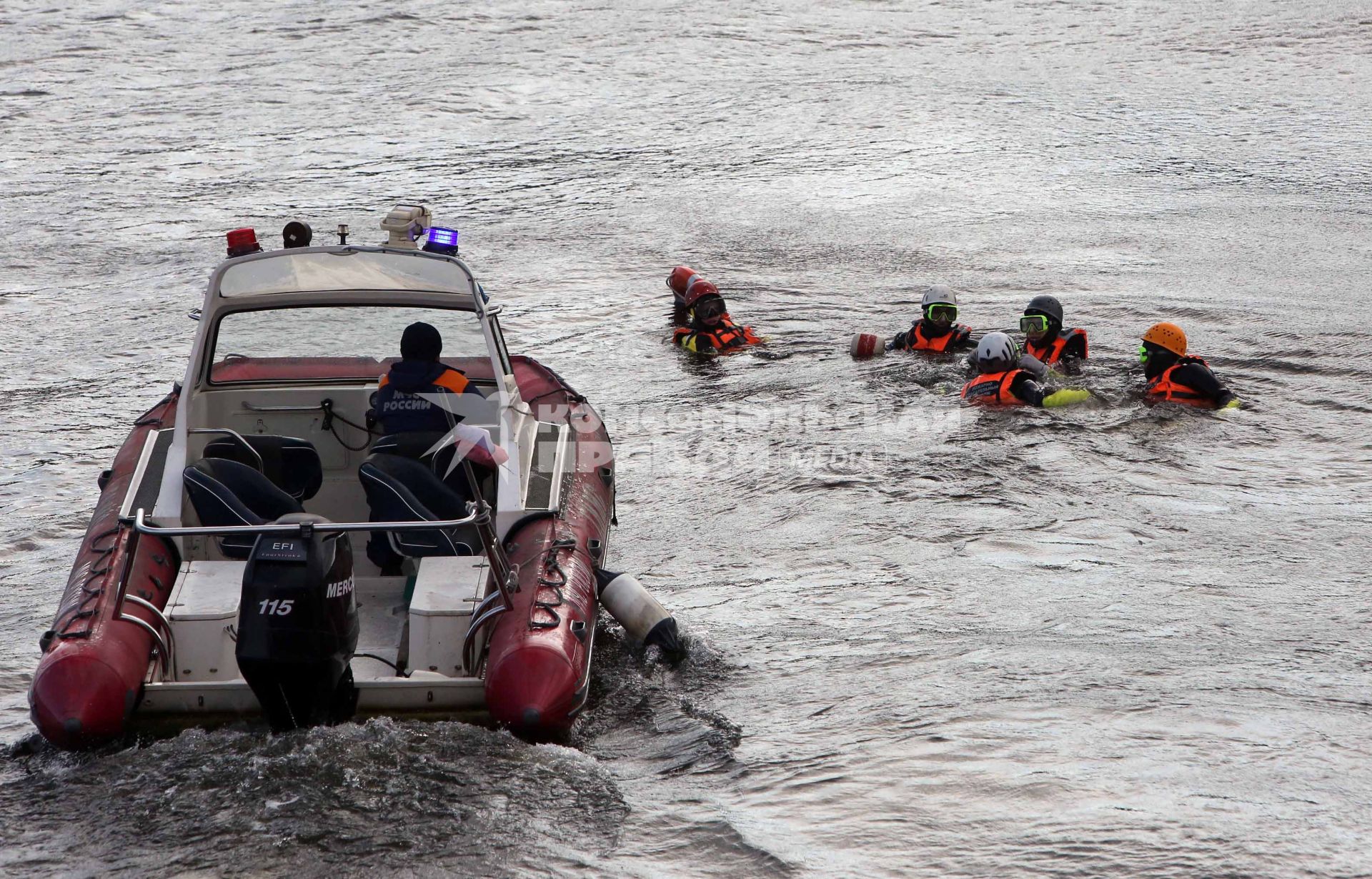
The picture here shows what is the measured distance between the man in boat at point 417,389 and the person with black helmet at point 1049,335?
5.36m

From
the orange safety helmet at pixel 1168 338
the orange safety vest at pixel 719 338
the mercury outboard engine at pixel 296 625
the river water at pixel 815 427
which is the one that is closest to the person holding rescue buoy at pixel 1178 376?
the orange safety helmet at pixel 1168 338

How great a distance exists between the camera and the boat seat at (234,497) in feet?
19.2

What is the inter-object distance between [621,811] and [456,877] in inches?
26.6

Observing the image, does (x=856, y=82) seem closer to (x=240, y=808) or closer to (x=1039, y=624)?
(x=1039, y=624)

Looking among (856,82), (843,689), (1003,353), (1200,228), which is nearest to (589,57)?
(856,82)

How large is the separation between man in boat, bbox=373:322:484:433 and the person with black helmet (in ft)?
17.6

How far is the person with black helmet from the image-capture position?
34.0ft

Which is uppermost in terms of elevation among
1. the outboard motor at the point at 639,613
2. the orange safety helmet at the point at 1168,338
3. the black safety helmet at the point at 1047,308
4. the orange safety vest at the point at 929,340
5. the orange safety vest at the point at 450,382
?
the black safety helmet at the point at 1047,308

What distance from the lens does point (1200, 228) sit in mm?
15695

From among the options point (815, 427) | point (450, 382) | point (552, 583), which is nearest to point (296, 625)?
point (552, 583)

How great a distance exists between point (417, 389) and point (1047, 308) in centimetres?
566

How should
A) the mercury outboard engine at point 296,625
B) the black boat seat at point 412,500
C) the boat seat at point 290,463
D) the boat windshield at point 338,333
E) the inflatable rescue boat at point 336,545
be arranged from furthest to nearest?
1. the boat windshield at point 338,333
2. the boat seat at point 290,463
3. the black boat seat at point 412,500
4. the inflatable rescue boat at point 336,545
5. the mercury outboard engine at point 296,625

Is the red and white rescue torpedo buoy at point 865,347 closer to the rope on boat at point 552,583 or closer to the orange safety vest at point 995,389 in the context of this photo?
the orange safety vest at point 995,389

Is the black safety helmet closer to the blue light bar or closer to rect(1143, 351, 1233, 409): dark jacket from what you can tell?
rect(1143, 351, 1233, 409): dark jacket
